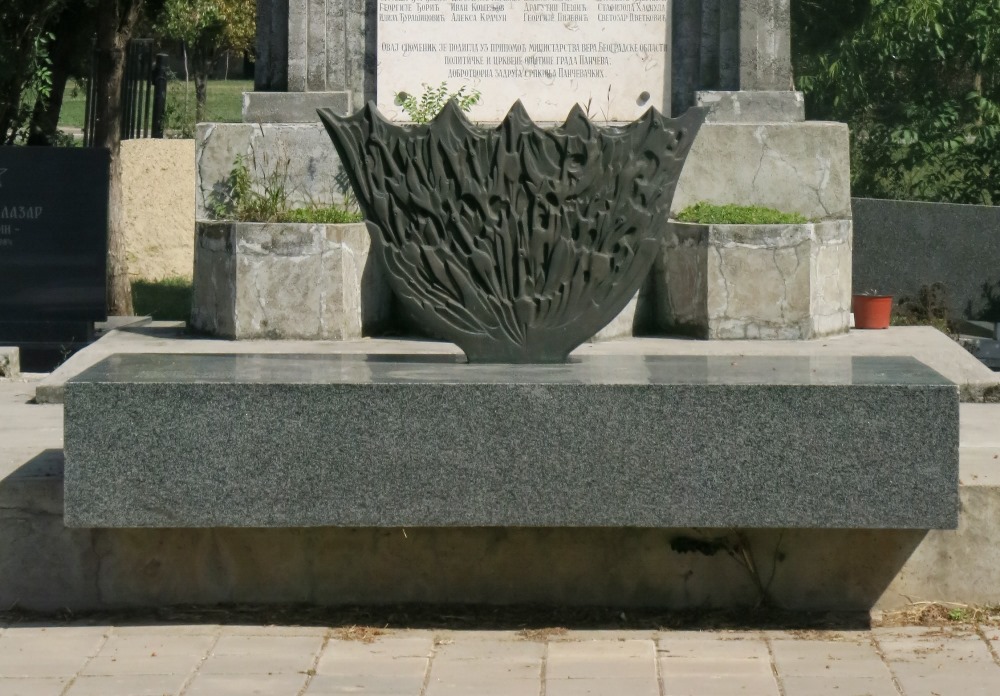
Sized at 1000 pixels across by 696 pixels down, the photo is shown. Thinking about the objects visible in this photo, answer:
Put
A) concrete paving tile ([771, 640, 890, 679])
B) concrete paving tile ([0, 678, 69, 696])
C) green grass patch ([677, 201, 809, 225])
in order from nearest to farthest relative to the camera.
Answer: concrete paving tile ([0, 678, 69, 696])
concrete paving tile ([771, 640, 890, 679])
green grass patch ([677, 201, 809, 225])

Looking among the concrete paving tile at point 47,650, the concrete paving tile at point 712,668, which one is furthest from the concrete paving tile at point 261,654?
the concrete paving tile at point 712,668

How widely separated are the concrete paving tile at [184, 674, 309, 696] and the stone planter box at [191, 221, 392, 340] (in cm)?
298

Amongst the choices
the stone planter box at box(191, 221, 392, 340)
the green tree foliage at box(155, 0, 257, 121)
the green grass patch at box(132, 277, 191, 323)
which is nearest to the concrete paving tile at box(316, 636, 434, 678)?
the stone planter box at box(191, 221, 392, 340)

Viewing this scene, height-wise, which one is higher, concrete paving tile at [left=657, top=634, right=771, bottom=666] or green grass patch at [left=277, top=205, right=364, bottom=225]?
green grass patch at [left=277, top=205, right=364, bottom=225]

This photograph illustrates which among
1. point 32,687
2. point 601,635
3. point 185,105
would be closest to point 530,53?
point 601,635

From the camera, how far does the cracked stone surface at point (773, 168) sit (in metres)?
7.91

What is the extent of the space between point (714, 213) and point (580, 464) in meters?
3.06

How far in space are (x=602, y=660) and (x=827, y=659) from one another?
73cm

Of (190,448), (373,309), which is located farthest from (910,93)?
(190,448)

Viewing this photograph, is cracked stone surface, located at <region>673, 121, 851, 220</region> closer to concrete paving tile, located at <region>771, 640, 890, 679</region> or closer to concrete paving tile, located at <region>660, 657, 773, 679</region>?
concrete paving tile, located at <region>771, 640, 890, 679</region>

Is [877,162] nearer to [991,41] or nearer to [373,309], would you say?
[991,41]

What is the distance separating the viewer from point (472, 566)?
216 inches

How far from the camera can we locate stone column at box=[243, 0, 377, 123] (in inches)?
316

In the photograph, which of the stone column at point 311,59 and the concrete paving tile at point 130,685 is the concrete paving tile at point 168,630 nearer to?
the concrete paving tile at point 130,685
